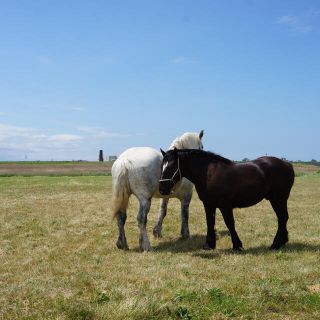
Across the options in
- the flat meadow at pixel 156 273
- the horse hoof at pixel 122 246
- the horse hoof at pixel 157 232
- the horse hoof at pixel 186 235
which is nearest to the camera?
the flat meadow at pixel 156 273

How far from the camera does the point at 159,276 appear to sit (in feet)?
24.0

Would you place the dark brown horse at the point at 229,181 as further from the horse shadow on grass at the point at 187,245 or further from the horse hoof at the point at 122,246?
the horse hoof at the point at 122,246

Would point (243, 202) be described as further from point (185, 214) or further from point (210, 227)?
point (185, 214)

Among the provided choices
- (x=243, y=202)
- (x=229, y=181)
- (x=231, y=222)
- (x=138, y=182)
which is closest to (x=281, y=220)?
(x=243, y=202)

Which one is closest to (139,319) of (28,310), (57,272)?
(28,310)

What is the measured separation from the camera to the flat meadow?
18.4 ft

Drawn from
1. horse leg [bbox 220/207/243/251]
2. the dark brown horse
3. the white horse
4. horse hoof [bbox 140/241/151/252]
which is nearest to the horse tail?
the white horse

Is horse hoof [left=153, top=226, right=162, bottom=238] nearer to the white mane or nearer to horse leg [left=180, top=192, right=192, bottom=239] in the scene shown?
horse leg [left=180, top=192, right=192, bottom=239]

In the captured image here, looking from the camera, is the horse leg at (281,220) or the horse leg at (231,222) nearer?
the horse leg at (231,222)

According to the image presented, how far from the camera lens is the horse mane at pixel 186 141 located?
1125 centimetres

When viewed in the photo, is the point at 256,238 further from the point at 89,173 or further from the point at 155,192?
the point at 89,173

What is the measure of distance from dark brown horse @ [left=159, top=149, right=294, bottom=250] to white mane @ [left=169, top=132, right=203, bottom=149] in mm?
1269

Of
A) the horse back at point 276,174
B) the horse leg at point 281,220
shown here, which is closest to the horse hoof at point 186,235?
the horse leg at point 281,220

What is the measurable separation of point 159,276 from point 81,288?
138 centimetres
